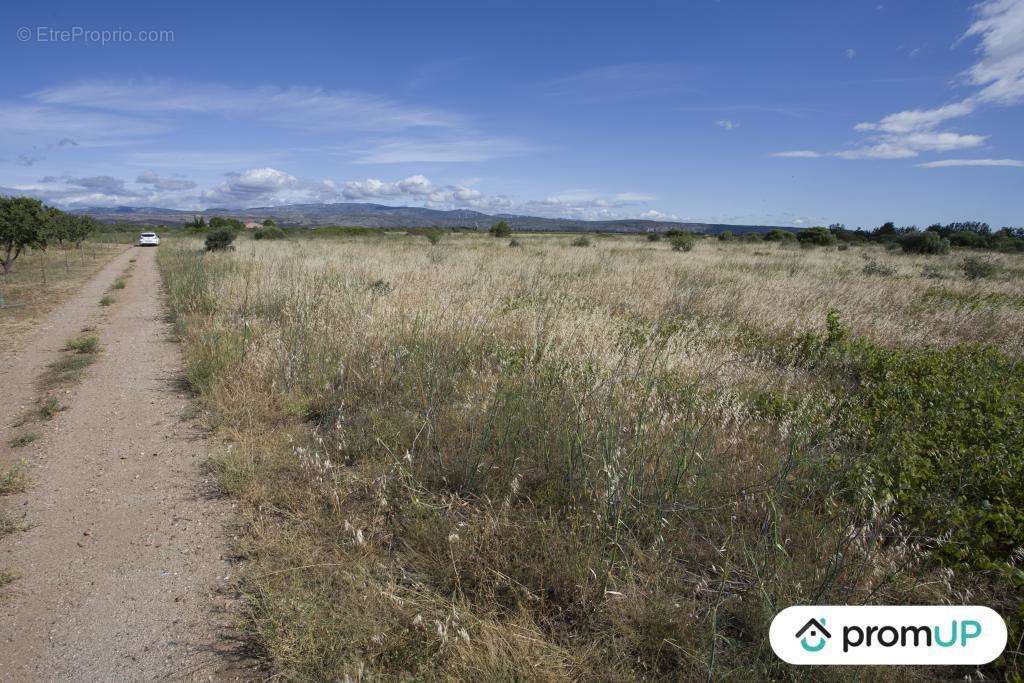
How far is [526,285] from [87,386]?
754 centimetres

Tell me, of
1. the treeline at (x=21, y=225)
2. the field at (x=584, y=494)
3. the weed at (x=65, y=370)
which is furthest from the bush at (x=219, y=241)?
the field at (x=584, y=494)

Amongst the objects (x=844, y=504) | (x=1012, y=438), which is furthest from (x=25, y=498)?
(x=1012, y=438)

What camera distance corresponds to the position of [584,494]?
107 inches

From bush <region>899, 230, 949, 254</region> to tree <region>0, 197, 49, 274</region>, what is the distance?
1686 inches

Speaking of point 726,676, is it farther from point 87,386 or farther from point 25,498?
point 87,386

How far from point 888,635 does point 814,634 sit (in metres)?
0.38

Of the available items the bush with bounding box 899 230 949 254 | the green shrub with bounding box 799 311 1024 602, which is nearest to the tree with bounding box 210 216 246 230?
the green shrub with bounding box 799 311 1024 602

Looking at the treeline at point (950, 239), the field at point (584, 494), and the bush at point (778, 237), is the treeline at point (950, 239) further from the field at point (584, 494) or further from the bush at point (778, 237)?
the field at point (584, 494)

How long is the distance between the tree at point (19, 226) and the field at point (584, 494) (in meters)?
15.9

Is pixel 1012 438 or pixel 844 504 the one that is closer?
pixel 844 504

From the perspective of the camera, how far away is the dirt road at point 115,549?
6.76ft

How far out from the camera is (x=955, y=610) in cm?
207

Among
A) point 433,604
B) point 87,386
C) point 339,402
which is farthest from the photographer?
point 87,386

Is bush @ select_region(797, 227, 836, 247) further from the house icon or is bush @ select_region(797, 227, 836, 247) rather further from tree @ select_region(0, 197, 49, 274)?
tree @ select_region(0, 197, 49, 274)
